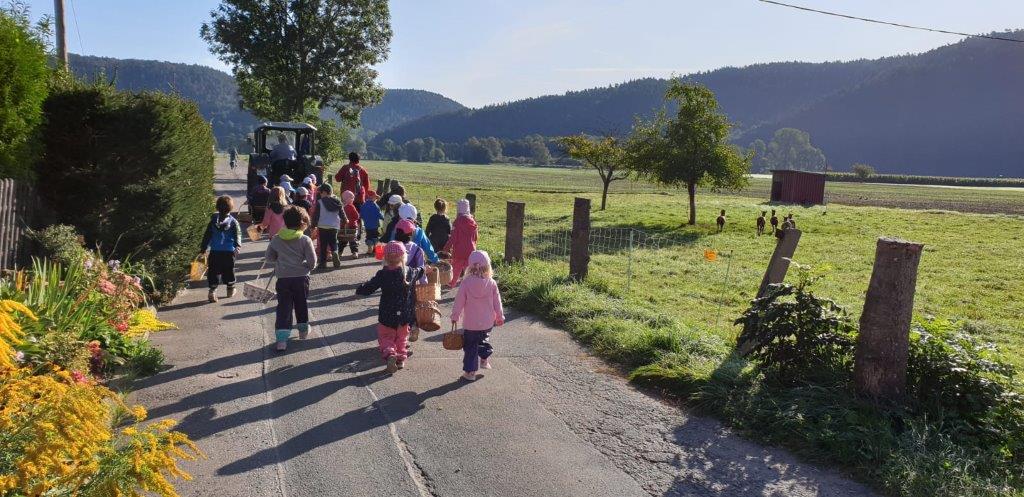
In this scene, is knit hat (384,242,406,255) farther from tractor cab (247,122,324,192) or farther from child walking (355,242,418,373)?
tractor cab (247,122,324,192)

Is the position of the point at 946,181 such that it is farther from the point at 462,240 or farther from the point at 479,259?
the point at 479,259

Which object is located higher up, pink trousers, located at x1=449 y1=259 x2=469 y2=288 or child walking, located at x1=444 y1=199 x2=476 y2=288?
child walking, located at x1=444 y1=199 x2=476 y2=288

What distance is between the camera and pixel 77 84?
307 inches

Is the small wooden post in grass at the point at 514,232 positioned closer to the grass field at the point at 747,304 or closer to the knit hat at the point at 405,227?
the grass field at the point at 747,304

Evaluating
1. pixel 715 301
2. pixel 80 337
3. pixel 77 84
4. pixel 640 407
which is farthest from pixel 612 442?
pixel 715 301

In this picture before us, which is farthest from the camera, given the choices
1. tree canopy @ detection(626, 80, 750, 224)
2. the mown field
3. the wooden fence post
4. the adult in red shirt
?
tree canopy @ detection(626, 80, 750, 224)

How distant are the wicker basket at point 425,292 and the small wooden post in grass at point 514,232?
5.31m

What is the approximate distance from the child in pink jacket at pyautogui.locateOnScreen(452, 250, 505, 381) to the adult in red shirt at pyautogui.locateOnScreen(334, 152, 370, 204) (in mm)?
7841

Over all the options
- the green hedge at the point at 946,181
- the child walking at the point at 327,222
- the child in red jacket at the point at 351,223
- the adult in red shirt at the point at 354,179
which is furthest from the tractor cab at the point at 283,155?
the green hedge at the point at 946,181

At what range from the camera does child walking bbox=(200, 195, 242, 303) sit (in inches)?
370

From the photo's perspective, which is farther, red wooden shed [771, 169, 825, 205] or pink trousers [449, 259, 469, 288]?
red wooden shed [771, 169, 825, 205]

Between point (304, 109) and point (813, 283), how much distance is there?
36051 mm

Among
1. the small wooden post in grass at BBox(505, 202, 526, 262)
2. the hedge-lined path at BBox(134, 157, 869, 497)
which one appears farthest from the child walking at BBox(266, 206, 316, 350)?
the small wooden post in grass at BBox(505, 202, 526, 262)

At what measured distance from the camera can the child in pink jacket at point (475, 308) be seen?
681 cm
